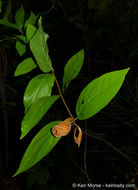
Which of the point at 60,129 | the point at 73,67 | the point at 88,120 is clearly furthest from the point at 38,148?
the point at 88,120

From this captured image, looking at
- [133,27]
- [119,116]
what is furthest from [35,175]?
[133,27]

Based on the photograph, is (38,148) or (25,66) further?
(25,66)

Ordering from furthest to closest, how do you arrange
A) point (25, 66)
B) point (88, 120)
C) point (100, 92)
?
1. point (88, 120)
2. point (25, 66)
3. point (100, 92)

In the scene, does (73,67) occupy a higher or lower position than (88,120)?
higher

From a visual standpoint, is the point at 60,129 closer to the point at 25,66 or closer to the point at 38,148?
the point at 38,148

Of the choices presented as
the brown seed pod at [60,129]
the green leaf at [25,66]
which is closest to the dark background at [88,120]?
the green leaf at [25,66]

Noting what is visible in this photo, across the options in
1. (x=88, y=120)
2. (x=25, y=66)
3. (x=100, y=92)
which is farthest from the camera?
(x=88, y=120)

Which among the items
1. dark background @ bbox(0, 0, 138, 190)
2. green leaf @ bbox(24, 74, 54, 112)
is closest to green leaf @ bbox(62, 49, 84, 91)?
green leaf @ bbox(24, 74, 54, 112)
